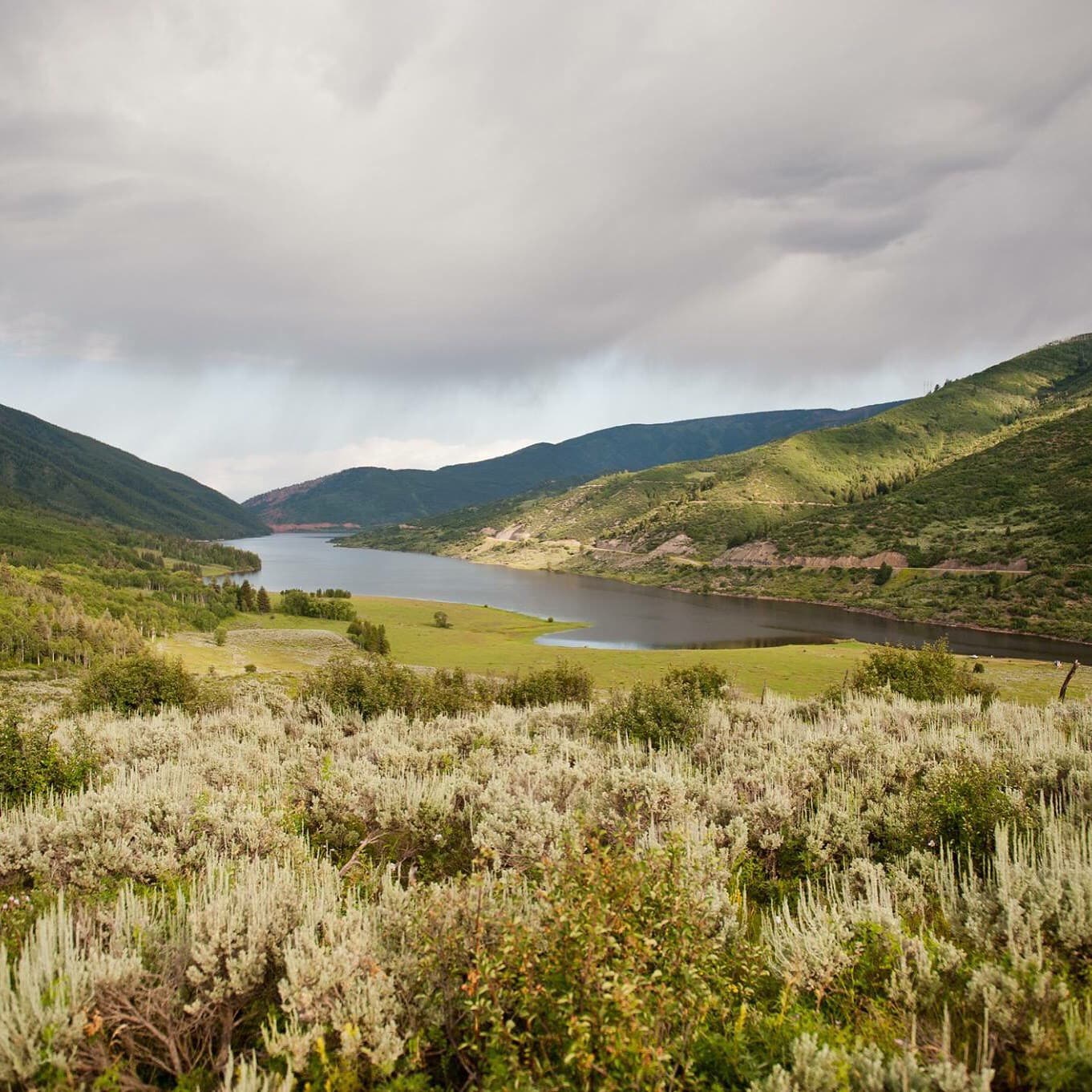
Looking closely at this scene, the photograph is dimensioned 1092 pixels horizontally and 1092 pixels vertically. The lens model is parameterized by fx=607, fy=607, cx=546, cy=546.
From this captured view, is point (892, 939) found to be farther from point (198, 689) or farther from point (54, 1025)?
point (198, 689)

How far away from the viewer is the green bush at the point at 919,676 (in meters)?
29.9

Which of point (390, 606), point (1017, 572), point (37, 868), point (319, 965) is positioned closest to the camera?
point (319, 965)

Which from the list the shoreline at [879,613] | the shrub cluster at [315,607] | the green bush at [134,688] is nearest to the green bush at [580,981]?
the green bush at [134,688]

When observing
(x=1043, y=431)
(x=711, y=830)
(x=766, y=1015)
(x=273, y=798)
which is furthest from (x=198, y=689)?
(x=1043, y=431)

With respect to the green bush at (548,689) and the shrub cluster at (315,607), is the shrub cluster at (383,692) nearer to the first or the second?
the green bush at (548,689)

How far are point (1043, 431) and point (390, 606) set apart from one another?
483 feet

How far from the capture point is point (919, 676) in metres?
31.4

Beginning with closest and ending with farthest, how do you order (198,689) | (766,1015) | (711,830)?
(766,1015) → (711,830) → (198,689)

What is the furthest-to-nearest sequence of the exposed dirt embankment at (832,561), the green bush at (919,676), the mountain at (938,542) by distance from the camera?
the exposed dirt embankment at (832,561) < the mountain at (938,542) < the green bush at (919,676)

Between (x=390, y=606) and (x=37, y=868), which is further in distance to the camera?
(x=390, y=606)

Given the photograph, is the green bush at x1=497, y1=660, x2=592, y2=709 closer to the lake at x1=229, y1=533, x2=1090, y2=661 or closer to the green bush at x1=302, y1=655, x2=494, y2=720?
the green bush at x1=302, y1=655, x2=494, y2=720

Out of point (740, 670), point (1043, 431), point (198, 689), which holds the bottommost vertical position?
point (740, 670)

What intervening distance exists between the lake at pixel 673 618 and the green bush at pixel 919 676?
40659 millimetres

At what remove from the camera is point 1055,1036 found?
3594 mm
